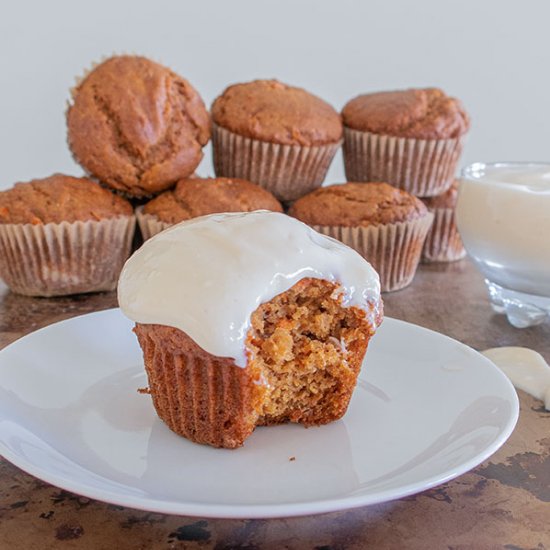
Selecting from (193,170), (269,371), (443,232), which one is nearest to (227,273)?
(269,371)

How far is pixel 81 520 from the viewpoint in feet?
3.56

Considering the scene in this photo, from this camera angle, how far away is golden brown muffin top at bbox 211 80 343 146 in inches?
96.5

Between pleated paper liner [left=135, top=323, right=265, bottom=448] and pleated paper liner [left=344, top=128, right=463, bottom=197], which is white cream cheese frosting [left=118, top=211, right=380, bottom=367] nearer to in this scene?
pleated paper liner [left=135, top=323, right=265, bottom=448]

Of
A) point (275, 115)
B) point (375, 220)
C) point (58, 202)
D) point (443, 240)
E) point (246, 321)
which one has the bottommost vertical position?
point (443, 240)

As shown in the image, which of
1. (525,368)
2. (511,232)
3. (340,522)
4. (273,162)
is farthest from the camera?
(273,162)

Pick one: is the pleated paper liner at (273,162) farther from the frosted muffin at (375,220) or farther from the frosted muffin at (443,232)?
the frosted muffin at (443,232)

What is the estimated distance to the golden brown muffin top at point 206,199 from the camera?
2.29m

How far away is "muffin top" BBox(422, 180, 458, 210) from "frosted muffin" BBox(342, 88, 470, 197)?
5 cm

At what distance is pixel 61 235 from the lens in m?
2.23

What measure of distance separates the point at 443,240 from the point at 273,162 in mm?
729

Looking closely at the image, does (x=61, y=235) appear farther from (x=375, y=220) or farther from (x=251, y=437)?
(x=251, y=437)

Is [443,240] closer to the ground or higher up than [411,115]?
closer to the ground

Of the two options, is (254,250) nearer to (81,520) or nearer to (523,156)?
(81,520)

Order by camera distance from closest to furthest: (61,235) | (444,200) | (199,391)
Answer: (199,391), (61,235), (444,200)
